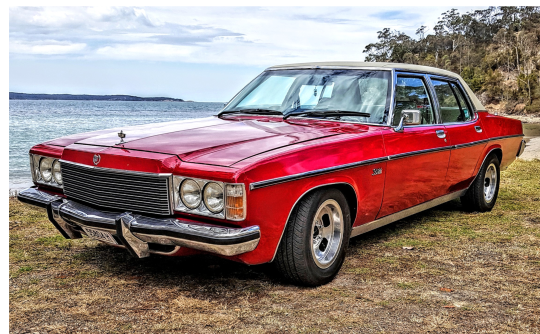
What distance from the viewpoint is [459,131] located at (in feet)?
18.6

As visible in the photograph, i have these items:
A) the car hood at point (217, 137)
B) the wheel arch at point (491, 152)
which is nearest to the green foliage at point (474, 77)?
the wheel arch at point (491, 152)

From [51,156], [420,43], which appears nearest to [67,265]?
[51,156]

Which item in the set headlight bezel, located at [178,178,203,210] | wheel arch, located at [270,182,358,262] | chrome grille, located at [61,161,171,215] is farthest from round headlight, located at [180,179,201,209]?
wheel arch, located at [270,182,358,262]

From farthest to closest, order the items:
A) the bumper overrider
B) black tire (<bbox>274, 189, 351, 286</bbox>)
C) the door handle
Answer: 1. the door handle
2. black tire (<bbox>274, 189, 351, 286</bbox>)
3. the bumper overrider

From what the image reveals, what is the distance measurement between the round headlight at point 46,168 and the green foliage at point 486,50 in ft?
227

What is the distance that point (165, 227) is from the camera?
3.34m

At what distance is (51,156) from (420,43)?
332 feet

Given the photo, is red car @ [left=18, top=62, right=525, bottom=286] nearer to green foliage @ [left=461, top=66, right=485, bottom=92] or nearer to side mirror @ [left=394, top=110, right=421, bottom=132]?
side mirror @ [left=394, top=110, right=421, bottom=132]

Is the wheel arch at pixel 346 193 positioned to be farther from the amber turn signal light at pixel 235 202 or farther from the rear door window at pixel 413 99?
the rear door window at pixel 413 99

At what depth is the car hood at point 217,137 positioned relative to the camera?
3.55 metres

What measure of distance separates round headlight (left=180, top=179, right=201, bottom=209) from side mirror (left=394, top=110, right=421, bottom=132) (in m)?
1.99

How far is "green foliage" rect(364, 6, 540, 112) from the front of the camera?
74963mm

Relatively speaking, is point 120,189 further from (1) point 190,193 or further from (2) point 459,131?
(2) point 459,131
